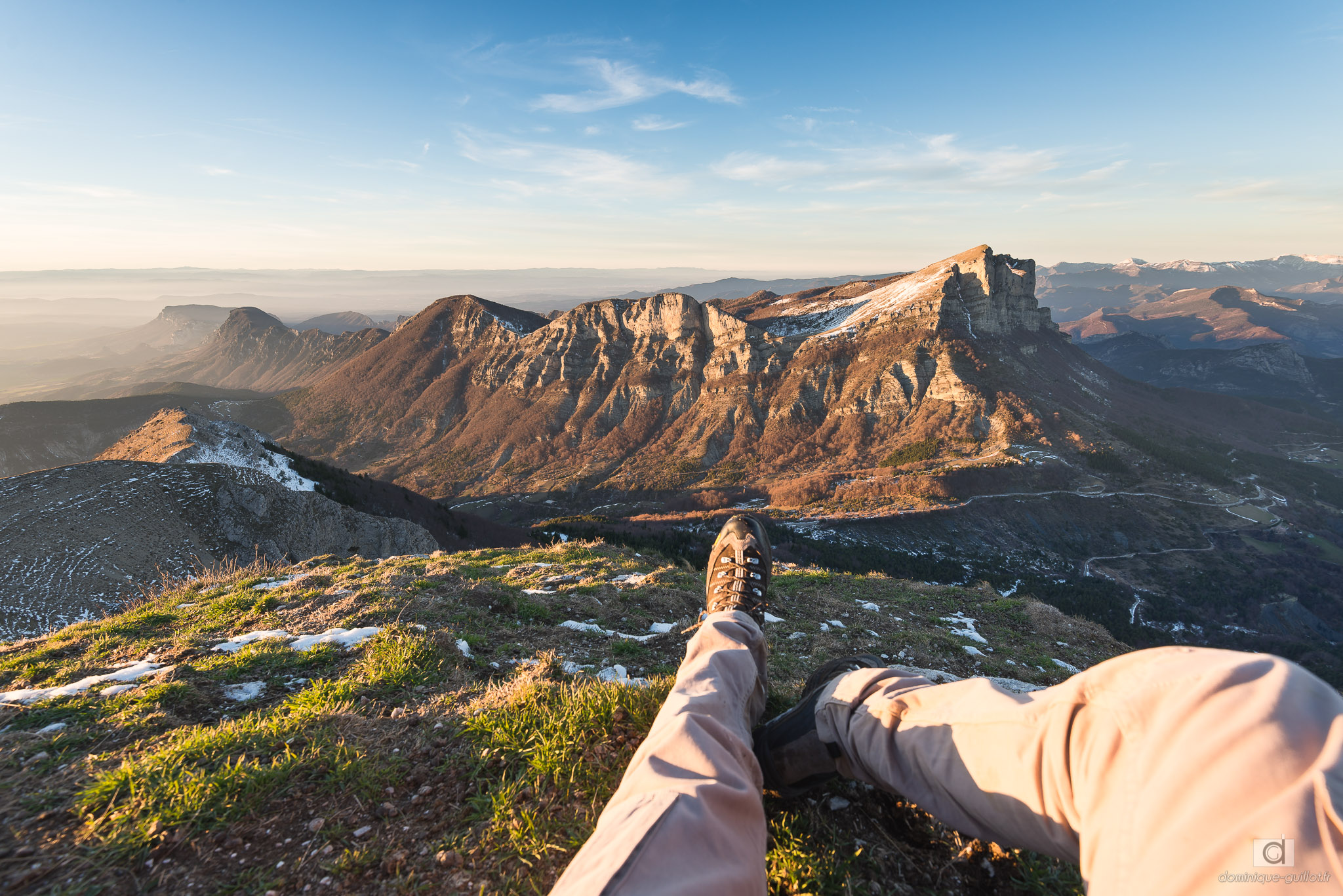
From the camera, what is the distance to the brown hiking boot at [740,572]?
6.00 metres

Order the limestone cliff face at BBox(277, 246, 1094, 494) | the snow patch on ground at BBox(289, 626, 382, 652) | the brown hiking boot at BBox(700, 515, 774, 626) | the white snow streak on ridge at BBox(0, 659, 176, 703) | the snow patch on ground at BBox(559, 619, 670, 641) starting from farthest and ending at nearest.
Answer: the limestone cliff face at BBox(277, 246, 1094, 494)
the snow patch on ground at BBox(559, 619, 670, 641)
the brown hiking boot at BBox(700, 515, 774, 626)
the snow patch on ground at BBox(289, 626, 382, 652)
the white snow streak on ridge at BBox(0, 659, 176, 703)

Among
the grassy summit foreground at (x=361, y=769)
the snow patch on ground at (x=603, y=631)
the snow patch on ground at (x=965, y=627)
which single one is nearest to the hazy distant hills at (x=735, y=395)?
the snow patch on ground at (x=965, y=627)

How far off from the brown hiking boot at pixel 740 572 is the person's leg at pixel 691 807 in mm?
2383

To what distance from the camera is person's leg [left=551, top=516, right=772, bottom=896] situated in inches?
72.0

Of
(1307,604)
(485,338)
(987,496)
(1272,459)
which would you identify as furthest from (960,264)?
(485,338)

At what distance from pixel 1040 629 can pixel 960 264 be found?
119 m

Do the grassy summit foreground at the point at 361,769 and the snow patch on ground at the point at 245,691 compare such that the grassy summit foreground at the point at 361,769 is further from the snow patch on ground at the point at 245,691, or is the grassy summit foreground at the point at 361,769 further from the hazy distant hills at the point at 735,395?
the hazy distant hills at the point at 735,395

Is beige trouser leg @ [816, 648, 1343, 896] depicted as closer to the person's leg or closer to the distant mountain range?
the person's leg

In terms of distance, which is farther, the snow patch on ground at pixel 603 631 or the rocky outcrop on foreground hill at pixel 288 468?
the rocky outcrop on foreground hill at pixel 288 468

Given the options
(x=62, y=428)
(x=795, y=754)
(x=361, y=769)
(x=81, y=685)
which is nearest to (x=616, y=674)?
(x=361, y=769)

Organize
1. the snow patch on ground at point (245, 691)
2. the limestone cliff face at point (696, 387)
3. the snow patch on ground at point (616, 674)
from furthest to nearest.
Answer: the limestone cliff face at point (696, 387) → the snow patch on ground at point (616, 674) → the snow patch on ground at point (245, 691)

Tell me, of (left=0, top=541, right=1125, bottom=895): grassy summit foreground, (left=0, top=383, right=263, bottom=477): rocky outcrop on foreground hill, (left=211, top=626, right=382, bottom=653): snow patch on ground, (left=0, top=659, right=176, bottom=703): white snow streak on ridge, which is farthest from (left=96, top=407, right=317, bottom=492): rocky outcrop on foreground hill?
(left=0, top=383, right=263, bottom=477): rocky outcrop on foreground hill

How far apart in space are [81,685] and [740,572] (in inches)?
271

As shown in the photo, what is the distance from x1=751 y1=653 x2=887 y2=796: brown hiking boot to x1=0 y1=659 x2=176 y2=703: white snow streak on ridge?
20.1 feet
